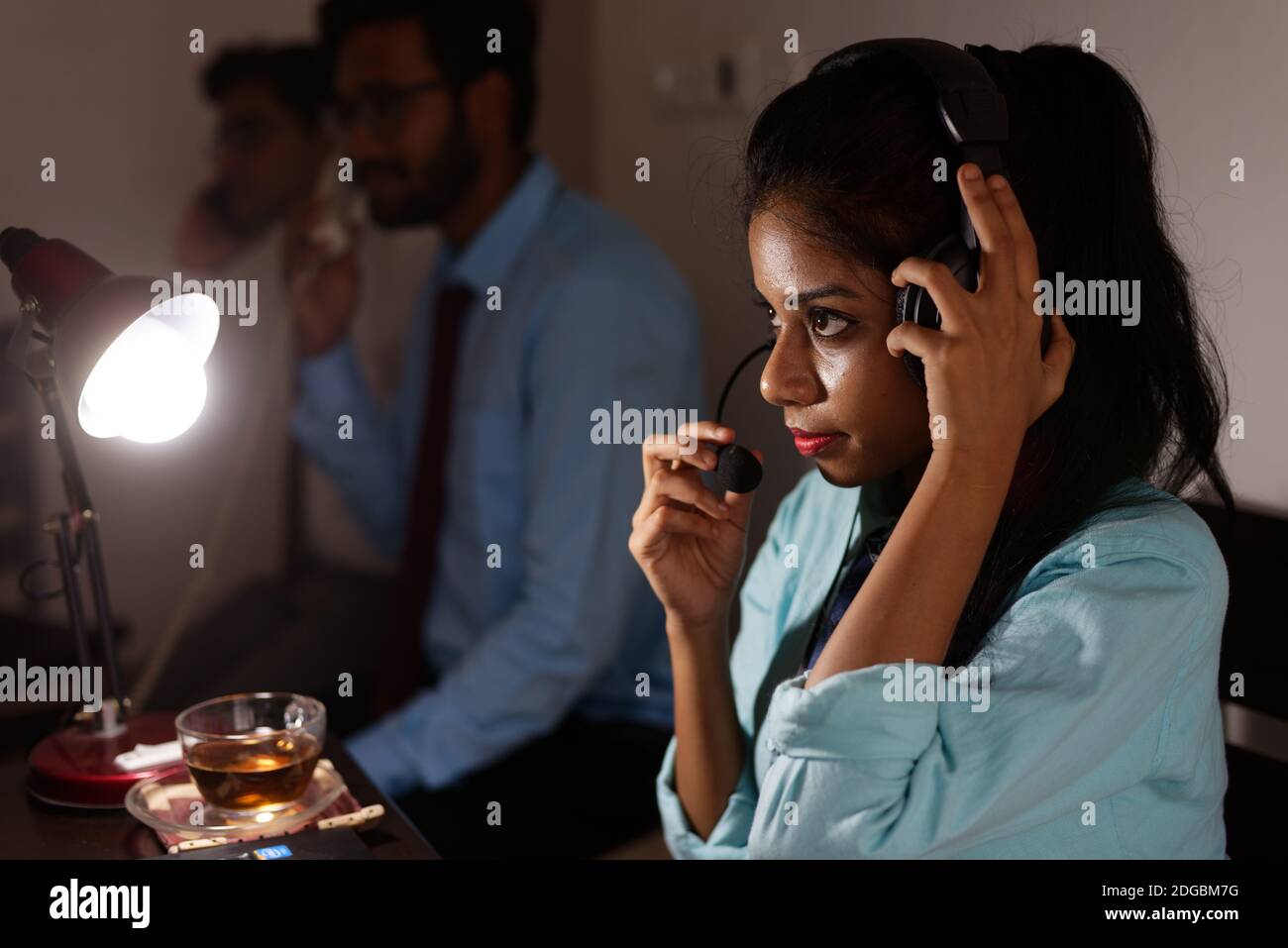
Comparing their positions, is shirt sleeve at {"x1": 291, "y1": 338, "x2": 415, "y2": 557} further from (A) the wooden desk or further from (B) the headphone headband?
(B) the headphone headband

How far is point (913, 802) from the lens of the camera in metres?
0.80

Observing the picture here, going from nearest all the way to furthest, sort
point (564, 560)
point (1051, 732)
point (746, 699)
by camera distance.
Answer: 1. point (1051, 732)
2. point (746, 699)
3. point (564, 560)

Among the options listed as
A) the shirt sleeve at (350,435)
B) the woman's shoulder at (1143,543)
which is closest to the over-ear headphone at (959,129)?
the woman's shoulder at (1143,543)

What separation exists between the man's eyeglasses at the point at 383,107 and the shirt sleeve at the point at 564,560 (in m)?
0.46

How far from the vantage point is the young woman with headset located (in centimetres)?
79

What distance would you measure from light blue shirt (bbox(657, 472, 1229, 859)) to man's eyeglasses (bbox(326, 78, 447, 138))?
1395mm

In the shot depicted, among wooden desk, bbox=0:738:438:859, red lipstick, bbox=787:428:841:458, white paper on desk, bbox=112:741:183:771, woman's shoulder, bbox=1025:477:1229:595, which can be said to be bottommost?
wooden desk, bbox=0:738:438:859

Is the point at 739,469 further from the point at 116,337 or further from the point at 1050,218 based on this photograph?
the point at 116,337

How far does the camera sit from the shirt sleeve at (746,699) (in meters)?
1.02

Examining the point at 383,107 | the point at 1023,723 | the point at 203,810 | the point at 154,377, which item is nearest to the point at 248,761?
the point at 203,810

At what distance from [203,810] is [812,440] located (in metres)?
0.51

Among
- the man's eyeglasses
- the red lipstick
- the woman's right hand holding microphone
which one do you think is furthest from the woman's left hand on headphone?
the man's eyeglasses

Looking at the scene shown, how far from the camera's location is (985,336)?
0.79 metres

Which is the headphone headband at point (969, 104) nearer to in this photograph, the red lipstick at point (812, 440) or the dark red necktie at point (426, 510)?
the red lipstick at point (812, 440)
